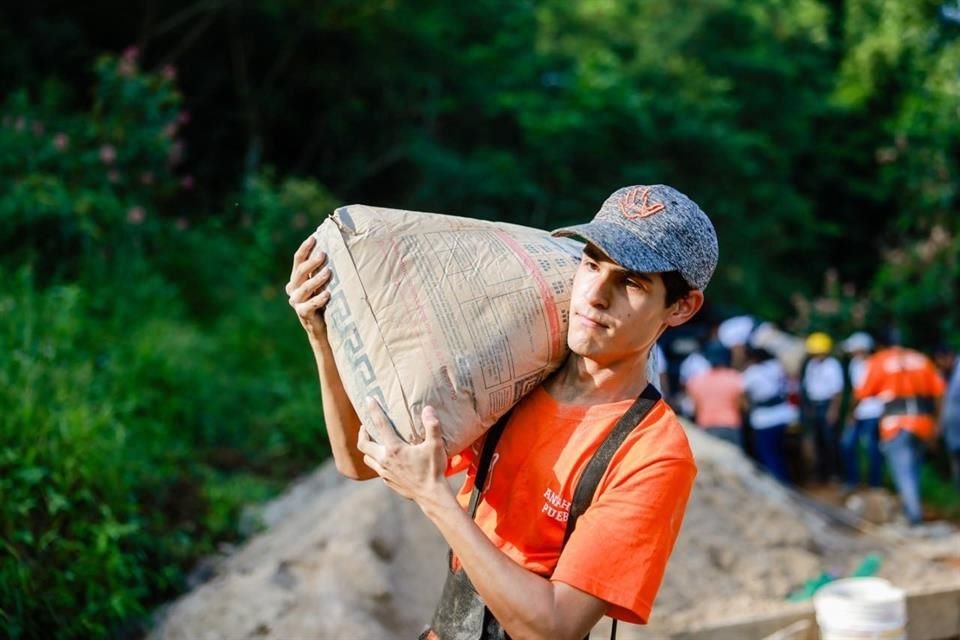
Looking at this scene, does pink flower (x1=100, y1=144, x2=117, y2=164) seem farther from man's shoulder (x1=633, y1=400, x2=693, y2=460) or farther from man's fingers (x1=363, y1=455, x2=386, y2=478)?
man's shoulder (x1=633, y1=400, x2=693, y2=460)

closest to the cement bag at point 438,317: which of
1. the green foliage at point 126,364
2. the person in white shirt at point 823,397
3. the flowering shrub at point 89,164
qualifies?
the green foliage at point 126,364

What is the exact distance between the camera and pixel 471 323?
2.05m

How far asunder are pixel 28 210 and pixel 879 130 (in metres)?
15.7

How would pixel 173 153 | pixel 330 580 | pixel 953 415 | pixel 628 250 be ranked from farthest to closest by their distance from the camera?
pixel 173 153 → pixel 953 415 → pixel 330 580 → pixel 628 250

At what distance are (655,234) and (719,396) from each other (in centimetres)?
697

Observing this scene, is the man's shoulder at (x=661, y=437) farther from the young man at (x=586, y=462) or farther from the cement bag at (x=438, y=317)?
the cement bag at (x=438, y=317)

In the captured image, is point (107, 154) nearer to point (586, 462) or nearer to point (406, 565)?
point (406, 565)

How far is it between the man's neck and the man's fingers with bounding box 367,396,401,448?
36 cm

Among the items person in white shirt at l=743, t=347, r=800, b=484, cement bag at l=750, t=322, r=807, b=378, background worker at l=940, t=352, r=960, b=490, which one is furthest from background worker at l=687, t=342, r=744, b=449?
cement bag at l=750, t=322, r=807, b=378

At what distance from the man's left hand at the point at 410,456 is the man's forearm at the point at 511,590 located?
66mm

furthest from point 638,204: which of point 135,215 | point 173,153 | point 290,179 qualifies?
point 290,179

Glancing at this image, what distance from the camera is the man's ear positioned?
6.59ft

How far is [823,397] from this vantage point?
10.4m

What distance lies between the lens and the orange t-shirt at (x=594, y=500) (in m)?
1.84
